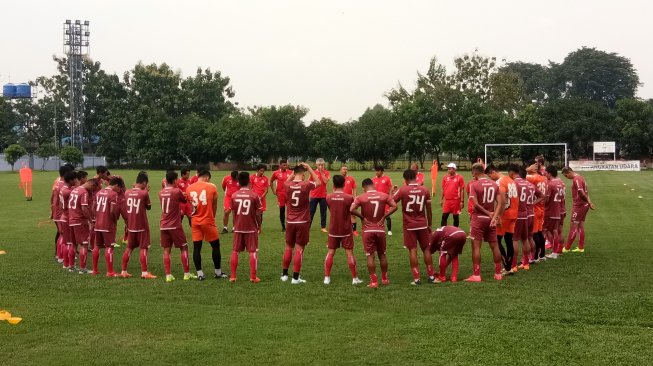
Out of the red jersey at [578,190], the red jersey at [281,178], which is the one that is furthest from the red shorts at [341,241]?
the red jersey at [281,178]

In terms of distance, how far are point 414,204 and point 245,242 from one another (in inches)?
125

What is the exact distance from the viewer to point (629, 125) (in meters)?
74.4

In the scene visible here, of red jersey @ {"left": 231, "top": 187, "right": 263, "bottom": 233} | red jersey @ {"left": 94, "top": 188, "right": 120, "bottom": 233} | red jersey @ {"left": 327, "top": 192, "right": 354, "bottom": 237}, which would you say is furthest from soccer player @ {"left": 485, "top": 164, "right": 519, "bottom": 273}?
red jersey @ {"left": 94, "top": 188, "right": 120, "bottom": 233}

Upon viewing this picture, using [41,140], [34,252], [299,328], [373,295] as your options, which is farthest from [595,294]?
[41,140]

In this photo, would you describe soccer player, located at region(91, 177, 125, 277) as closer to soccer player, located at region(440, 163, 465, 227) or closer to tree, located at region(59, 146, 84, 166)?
soccer player, located at region(440, 163, 465, 227)

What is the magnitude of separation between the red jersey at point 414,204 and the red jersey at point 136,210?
4.76 m

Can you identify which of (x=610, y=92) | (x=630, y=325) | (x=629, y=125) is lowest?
(x=630, y=325)

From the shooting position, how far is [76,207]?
12.2m

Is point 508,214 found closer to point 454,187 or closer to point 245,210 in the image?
point 454,187

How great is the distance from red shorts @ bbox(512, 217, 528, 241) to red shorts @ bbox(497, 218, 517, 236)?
0.29 metres

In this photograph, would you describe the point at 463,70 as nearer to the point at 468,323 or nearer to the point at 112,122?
the point at 112,122

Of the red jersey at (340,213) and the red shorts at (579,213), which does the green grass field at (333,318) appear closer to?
the red jersey at (340,213)

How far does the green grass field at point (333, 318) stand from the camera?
7008mm

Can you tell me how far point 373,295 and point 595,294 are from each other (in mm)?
3615
